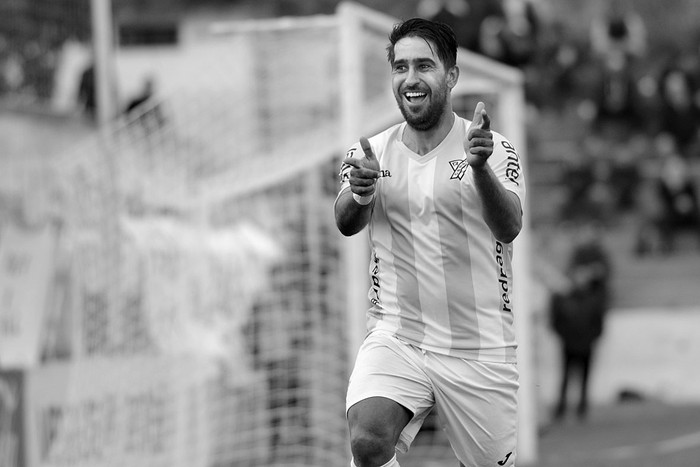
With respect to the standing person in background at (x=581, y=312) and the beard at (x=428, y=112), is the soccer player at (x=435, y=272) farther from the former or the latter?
the standing person in background at (x=581, y=312)

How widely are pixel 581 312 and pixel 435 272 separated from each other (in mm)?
9800

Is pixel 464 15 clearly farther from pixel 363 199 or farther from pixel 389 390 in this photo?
pixel 389 390

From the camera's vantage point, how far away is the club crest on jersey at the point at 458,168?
17.3 feet

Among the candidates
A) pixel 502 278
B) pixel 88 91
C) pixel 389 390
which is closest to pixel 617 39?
pixel 88 91

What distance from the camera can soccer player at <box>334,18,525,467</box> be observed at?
523 cm

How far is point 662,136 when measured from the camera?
57.7ft

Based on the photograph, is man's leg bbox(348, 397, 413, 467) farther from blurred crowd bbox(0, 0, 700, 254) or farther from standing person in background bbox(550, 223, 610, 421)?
blurred crowd bbox(0, 0, 700, 254)

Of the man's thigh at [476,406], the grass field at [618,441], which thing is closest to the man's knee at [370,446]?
the man's thigh at [476,406]

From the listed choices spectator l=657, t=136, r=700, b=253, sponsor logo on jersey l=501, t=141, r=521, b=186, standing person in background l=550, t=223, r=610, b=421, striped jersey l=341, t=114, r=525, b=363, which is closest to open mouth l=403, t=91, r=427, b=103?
striped jersey l=341, t=114, r=525, b=363

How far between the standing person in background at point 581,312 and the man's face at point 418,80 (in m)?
9.95

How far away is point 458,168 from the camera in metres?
5.30

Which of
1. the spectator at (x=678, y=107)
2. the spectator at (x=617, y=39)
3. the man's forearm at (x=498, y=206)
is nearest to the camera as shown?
the man's forearm at (x=498, y=206)

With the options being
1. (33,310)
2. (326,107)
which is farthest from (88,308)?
(326,107)

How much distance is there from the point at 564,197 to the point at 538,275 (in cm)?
127
